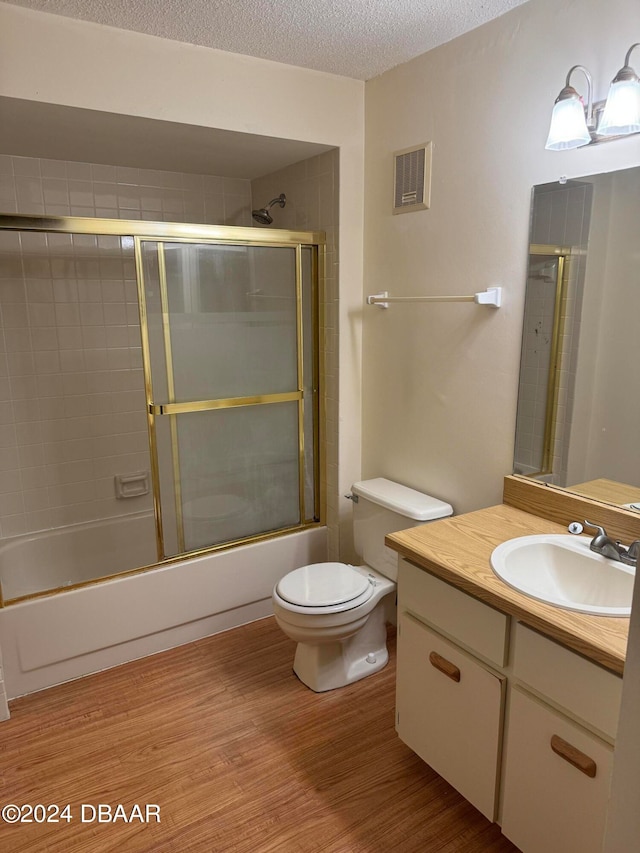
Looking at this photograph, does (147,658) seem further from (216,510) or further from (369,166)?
(369,166)

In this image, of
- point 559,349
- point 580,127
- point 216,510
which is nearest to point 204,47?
point 580,127

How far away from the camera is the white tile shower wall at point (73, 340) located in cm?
282

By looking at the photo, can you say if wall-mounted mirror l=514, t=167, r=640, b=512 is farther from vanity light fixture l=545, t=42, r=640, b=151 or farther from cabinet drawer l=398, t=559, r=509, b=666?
cabinet drawer l=398, t=559, r=509, b=666

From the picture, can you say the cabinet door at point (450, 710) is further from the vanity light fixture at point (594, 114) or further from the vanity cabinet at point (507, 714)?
the vanity light fixture at point (594, 114)

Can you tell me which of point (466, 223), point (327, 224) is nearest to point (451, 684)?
point (466, 223)

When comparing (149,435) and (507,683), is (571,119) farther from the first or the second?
(149,435)

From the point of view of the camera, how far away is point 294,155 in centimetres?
272

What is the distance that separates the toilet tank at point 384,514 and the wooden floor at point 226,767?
0.47 m

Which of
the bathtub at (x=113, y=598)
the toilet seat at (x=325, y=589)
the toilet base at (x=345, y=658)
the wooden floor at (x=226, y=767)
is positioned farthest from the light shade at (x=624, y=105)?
the bathtub at (x=113, y=598)

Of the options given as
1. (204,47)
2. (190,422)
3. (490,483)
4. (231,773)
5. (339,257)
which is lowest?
(231,773)

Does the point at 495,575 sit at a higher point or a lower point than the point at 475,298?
lower

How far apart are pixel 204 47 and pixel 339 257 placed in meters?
0.97

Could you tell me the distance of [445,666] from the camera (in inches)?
64.8

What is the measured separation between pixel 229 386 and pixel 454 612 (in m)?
1.44
